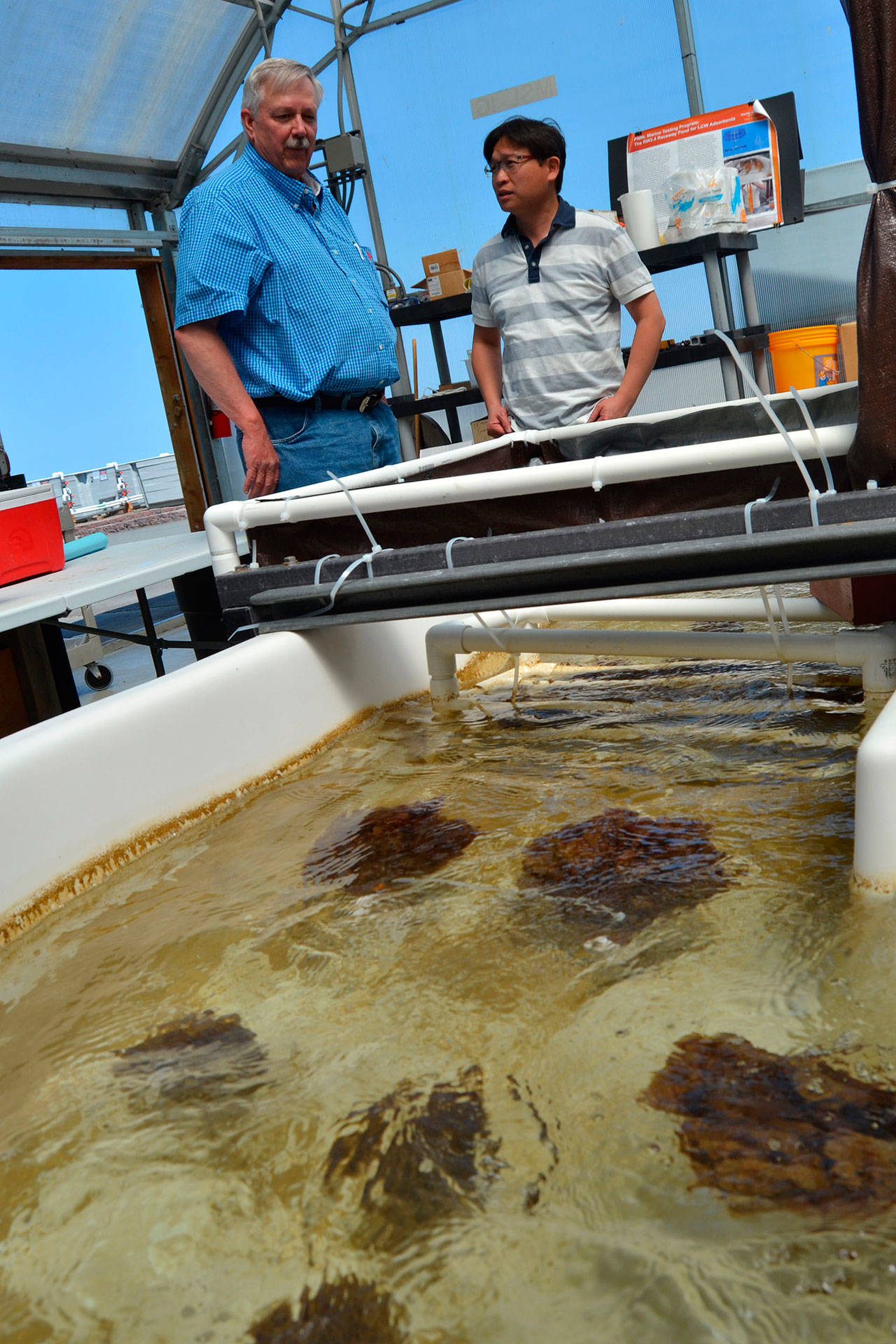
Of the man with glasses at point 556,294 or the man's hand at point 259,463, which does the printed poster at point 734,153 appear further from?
the man's hand at point 259,463

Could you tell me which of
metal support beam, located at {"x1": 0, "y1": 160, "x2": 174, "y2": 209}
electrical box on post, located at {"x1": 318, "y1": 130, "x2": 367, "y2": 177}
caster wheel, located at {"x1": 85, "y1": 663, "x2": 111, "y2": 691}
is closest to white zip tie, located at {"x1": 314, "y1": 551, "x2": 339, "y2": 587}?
caster wheel, located at {"x1": 85, "y1": 663, "x2": 111, "y2": 691}

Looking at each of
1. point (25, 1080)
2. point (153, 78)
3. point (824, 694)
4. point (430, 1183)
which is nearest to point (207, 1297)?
point (430, 1183)

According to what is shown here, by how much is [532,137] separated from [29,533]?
131 cm

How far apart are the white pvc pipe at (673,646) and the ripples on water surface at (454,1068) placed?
0.12 metres

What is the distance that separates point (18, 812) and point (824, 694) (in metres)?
1.19

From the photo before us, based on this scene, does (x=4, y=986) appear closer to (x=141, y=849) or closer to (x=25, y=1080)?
(x=25, y=1080)

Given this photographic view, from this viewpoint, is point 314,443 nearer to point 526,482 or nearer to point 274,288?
point 274,288

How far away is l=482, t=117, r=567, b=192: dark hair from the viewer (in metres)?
2.11

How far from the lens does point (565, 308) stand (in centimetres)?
216

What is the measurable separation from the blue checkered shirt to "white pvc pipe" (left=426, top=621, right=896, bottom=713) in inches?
23.9

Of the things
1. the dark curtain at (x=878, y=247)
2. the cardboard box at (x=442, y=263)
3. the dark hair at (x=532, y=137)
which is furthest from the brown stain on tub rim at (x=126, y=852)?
the cardboard box at (x=442, y=263)

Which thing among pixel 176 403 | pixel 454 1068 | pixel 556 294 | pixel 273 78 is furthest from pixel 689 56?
pixel 454 1068

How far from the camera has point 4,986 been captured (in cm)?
114

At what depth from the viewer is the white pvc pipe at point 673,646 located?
4.92 ft
